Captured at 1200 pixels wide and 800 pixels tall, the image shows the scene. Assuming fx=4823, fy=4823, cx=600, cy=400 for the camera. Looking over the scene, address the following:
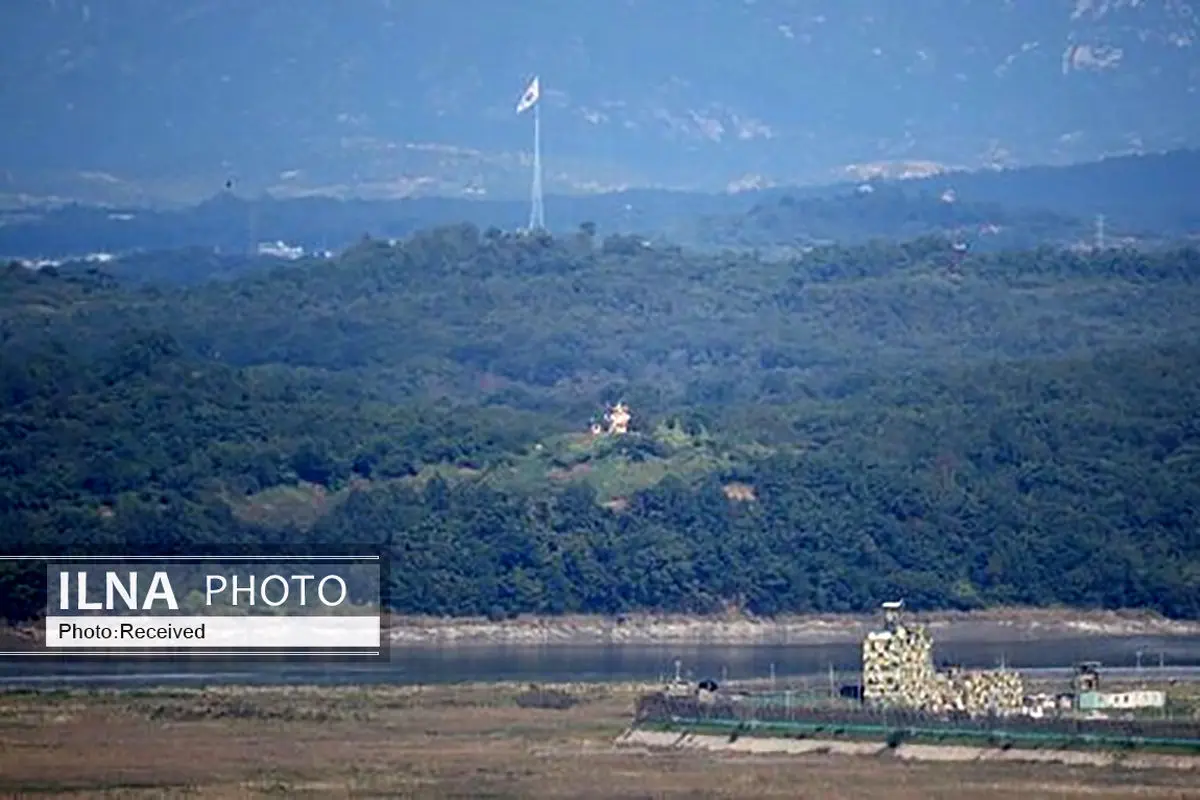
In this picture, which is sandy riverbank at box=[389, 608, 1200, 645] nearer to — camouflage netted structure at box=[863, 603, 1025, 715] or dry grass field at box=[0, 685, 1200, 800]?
dry grass field at box=[0, 685, 1200, 800]

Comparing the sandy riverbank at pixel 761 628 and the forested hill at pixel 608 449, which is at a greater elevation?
the forested hill at pixel 608 449

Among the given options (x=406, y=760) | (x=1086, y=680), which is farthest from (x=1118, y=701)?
(x=406, y=760)

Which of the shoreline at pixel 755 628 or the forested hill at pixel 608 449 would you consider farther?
the forested hill at pixel 608 449

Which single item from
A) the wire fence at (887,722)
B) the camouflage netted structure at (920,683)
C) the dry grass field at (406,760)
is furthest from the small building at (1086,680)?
the dry grass field at (406,760)

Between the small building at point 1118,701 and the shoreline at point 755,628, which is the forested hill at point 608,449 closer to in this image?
the shoreline at point 755,628

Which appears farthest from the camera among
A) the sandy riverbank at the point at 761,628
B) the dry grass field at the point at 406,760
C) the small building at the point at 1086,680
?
the sandy riverbank at the point at 761,628

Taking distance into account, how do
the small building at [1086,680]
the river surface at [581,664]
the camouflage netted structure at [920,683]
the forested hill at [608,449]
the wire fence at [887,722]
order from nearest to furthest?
the wire fence at [887,722], the camouflage netted structure at [920,683], the small building at [1086,680], the river surface at [581,664], the forested hill at [608,449]

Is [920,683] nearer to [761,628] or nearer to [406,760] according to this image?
[406,760]
